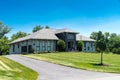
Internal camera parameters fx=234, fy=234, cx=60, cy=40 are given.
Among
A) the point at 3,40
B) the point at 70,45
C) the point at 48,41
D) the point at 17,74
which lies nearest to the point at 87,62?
the point at 17,74

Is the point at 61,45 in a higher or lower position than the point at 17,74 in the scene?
higher

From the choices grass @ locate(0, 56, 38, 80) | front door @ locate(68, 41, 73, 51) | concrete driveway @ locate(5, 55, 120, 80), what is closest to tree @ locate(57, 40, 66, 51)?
front door @ locate(68, 41, 73, 51)

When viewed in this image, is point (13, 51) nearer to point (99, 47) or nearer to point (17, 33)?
point (99, 47)

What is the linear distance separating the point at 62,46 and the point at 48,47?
3.22 metres

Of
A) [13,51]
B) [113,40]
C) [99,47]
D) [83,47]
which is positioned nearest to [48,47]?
[83,47]

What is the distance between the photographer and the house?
52031 millimetres

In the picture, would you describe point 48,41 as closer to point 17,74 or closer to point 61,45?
point 61,45

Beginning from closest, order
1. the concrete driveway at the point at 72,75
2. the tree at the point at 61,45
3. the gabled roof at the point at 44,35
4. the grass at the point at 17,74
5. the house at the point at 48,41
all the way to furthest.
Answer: the grass at the point at 17,74 < the concrete driveway at the point at 72,75 < the house at the point at 48,41 < the gabled roof at the point at 44,35 < the tree at the point at 61,45

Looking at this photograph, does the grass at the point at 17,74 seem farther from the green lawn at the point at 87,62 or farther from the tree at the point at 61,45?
the tree at the point at 61,45

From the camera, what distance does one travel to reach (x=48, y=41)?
2110 inches

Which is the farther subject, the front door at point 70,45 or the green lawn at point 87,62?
the front door at point 70,45

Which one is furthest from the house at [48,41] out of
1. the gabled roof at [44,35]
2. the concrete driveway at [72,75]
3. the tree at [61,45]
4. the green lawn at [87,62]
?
the concrete driveway at [72,75]

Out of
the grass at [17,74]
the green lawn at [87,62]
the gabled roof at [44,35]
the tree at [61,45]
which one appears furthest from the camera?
the tree at [61,45]

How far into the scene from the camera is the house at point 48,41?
52.0 m
